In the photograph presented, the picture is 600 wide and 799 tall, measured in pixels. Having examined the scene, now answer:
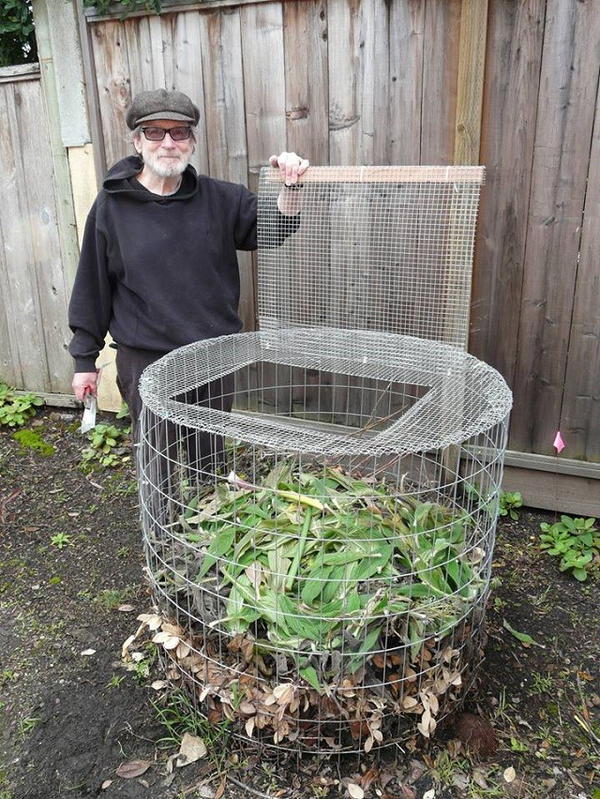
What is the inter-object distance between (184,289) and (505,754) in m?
1.73

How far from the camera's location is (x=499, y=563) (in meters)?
2.61

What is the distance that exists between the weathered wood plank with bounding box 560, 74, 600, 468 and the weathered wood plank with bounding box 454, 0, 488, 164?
41 cm

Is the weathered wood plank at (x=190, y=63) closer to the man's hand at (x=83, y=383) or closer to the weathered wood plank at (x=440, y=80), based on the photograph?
the weathered wood plank at (x=440, y=80)

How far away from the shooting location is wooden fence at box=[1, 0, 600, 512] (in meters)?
2.41

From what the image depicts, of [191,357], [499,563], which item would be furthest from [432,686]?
[191,357]

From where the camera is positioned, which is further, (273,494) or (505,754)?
(273,494)

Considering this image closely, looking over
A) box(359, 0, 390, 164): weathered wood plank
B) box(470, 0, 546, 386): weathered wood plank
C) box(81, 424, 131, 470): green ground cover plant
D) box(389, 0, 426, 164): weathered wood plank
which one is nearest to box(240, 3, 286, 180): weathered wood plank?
box(359, 0, 390, 164): weathered wood plank

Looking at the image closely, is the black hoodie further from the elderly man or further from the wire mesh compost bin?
the wire mesh compost bin

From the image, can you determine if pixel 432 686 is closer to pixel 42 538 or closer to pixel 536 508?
pixel 536 508

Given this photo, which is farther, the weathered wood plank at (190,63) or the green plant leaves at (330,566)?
the weathered wood plank at (190,63)

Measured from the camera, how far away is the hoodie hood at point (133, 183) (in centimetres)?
233

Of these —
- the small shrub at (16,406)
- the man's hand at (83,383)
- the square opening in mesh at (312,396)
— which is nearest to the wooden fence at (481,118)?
the square opening in mesh at (312,396)

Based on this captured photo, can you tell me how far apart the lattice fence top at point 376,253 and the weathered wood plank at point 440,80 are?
0.41m

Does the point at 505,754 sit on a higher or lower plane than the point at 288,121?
lower
